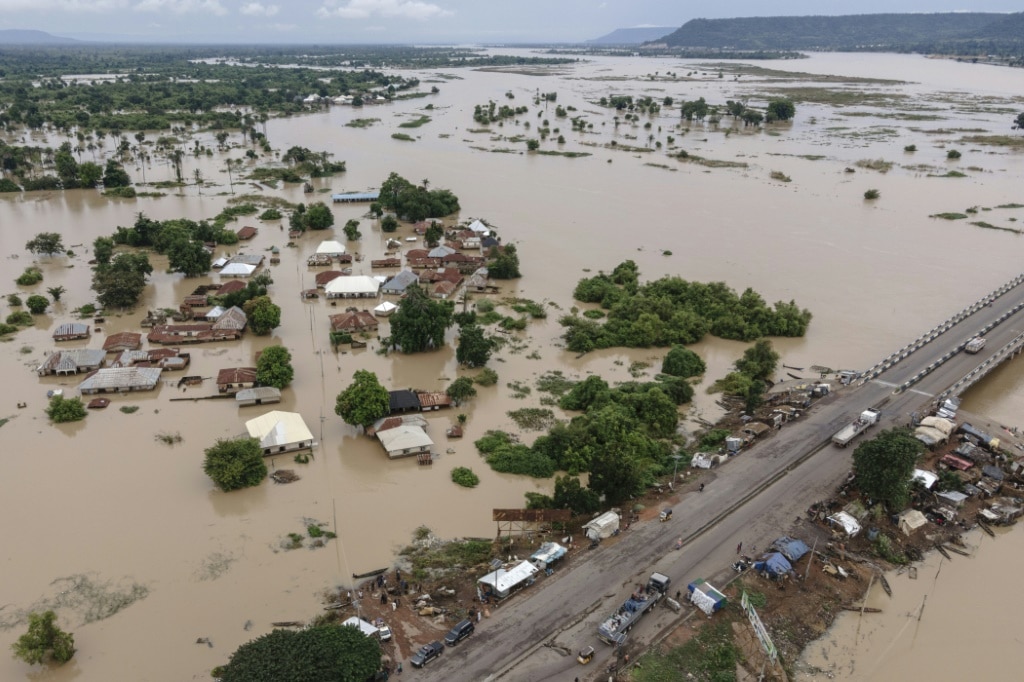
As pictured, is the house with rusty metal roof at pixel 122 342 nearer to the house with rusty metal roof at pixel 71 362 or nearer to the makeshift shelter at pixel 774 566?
the house with rusty metal roof at pixel 71 362

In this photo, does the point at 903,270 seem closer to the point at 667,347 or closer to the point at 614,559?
the point at 667,347

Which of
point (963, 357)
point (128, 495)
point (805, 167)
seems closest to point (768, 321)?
point (963, 357)

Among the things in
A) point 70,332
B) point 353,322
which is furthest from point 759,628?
point 70,332

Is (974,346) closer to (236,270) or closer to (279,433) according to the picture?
(279,433)

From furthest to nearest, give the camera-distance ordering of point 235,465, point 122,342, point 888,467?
point 122,342 < point 235,465 < point 888,467

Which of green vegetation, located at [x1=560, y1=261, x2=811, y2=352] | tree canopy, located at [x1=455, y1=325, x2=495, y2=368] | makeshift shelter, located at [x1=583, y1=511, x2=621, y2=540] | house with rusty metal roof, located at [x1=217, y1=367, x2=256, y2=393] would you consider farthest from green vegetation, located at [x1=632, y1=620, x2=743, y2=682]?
house with rusty metal roof, located at [x1=217, y1=367, x2=256, y2=393]

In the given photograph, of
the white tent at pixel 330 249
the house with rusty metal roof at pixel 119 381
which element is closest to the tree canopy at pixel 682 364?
the house with rusty metal roof at pixel 119 381
